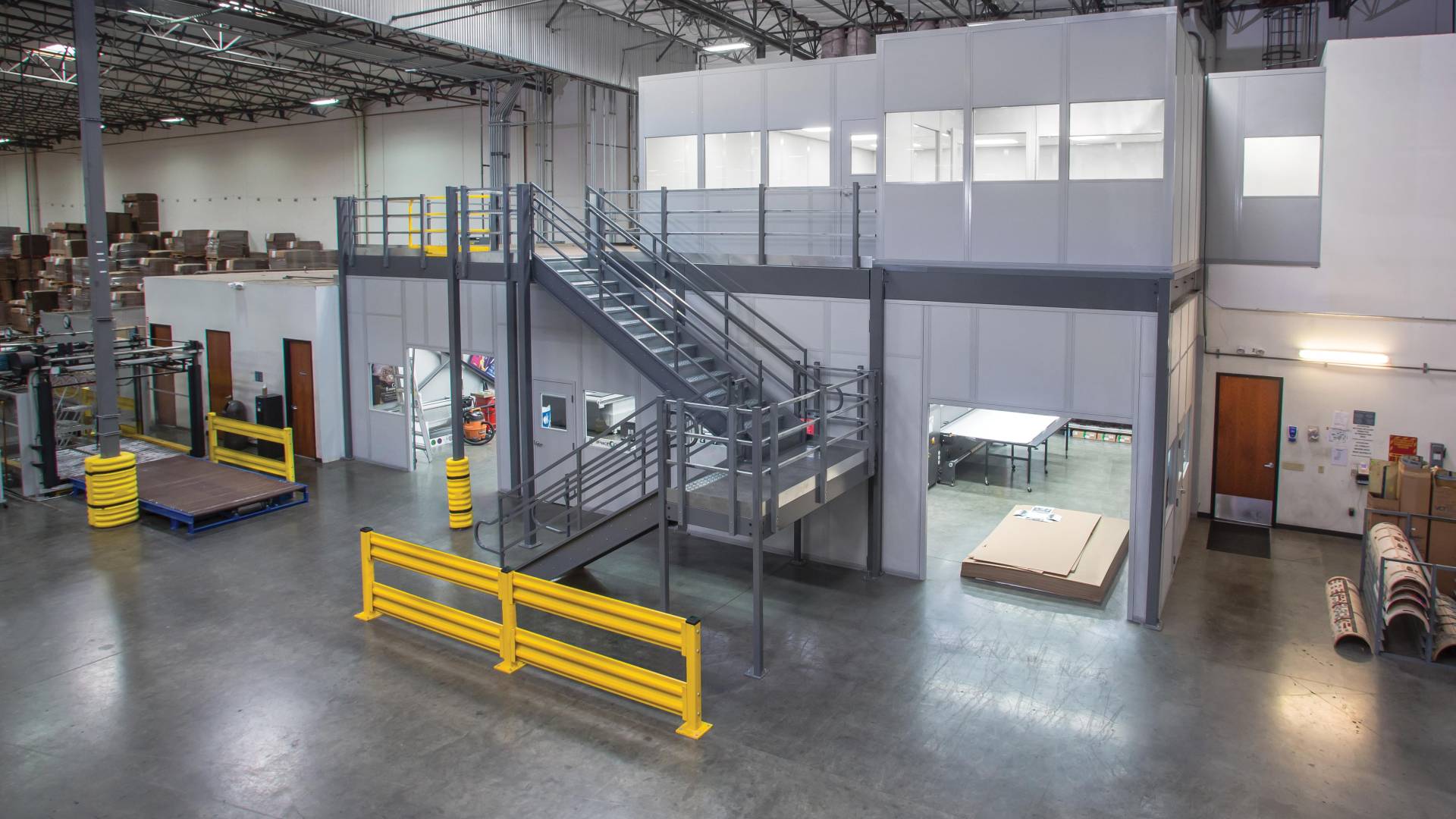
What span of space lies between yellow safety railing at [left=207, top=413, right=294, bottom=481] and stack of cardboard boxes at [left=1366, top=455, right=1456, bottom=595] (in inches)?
650

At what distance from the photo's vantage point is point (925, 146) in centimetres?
1176

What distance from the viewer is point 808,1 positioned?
71.9 ft

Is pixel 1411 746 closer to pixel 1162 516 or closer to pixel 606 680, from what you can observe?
pixel 1162 516

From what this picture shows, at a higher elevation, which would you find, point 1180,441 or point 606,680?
point 1180,441

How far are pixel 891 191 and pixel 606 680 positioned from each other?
6805 millimetres

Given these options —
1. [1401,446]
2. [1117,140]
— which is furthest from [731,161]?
[1401,446]

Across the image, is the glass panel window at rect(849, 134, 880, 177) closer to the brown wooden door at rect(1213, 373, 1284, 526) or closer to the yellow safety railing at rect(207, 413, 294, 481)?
the brown wooden door at rect(1213, 373, 1284, 526)

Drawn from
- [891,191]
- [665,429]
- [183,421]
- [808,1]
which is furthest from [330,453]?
[808,1]

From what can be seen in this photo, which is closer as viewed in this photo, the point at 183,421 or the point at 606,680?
the point at 606,680

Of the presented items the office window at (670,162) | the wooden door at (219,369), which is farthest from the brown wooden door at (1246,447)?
the wooden door at (219,369)

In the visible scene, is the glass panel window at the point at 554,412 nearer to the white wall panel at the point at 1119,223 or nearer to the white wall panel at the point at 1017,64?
the white wall panel at the point at 1017,64

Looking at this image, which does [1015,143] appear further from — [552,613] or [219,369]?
[219,369]

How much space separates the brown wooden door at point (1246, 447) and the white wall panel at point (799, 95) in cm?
746

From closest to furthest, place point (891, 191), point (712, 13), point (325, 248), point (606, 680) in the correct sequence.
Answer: point (606, 680) < point (891, 191) < point (712, 13) < point (325, 248)
